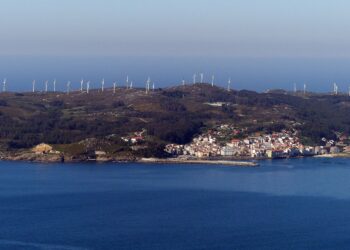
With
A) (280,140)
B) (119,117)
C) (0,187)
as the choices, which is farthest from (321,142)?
(0,187)

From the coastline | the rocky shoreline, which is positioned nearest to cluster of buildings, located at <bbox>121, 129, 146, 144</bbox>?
the rocky shoreline

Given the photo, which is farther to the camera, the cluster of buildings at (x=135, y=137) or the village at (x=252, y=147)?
the cluster of buildings at (x=135, y=137)

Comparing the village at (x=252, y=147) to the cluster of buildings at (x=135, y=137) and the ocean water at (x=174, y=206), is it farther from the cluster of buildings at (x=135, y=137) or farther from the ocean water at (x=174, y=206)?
the ocean water at (x=174, y=206)

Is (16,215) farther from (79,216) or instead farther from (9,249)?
(9,249)

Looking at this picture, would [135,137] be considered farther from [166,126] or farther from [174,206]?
[174,206]

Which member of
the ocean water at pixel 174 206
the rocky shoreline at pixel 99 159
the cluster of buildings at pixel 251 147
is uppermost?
the cluster of buildings at pixel 251 147

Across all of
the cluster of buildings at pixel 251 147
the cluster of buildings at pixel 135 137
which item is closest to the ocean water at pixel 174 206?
the cluster of buildings at pixel 251 147

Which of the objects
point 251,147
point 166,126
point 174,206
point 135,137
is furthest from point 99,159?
point 174,206

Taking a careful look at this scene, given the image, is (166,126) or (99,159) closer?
(99,159)
